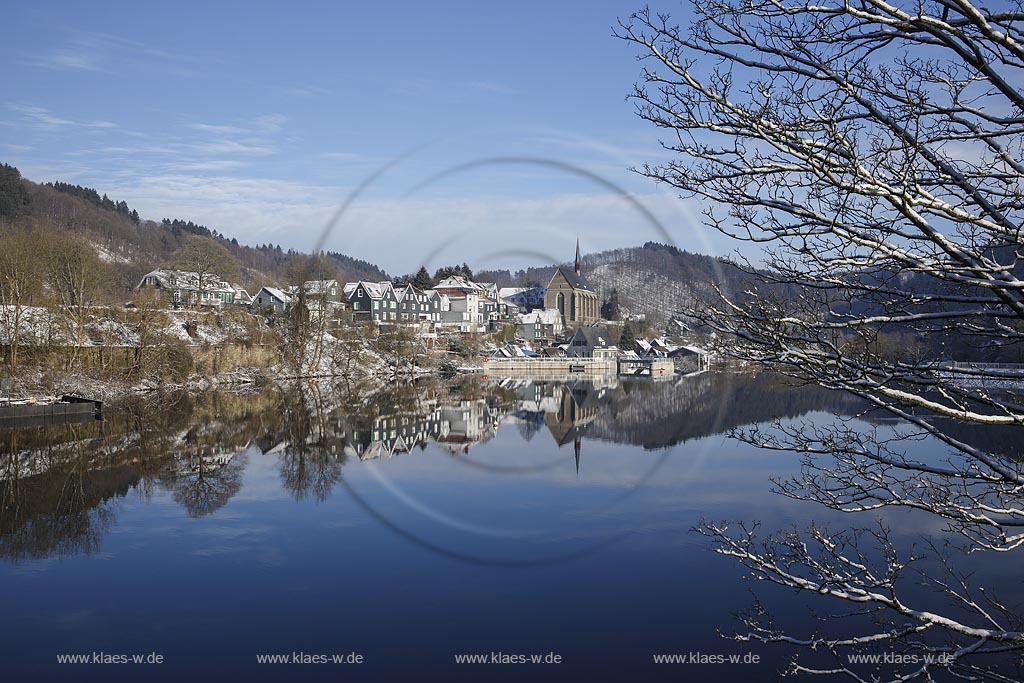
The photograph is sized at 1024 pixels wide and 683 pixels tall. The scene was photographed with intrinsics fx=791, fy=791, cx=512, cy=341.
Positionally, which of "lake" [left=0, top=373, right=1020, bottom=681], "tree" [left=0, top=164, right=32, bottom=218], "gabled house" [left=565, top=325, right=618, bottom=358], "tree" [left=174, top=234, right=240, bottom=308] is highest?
"tree" [left=0, top=164, right=32, bottom=218]

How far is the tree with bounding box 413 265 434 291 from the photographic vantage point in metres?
98.1

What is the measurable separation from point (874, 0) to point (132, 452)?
72.4ft

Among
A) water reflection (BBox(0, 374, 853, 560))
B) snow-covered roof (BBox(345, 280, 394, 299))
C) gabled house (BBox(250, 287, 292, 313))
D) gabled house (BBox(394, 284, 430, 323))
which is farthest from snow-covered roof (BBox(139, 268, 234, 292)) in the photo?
water reflection (BBox(0, 374, 853, 560))

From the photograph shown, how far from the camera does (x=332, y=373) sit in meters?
56.2

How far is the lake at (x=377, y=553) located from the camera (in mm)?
8977

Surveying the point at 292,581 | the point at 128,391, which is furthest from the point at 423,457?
the point at 128,391

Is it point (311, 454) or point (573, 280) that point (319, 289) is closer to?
point (311, 454)

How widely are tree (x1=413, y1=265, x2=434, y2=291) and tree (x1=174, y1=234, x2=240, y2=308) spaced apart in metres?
36.9

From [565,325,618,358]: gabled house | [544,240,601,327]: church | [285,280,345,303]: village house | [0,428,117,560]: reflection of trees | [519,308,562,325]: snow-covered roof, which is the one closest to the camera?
[0,428,117,560]: reflection of trees

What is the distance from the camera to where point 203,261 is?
197 ft

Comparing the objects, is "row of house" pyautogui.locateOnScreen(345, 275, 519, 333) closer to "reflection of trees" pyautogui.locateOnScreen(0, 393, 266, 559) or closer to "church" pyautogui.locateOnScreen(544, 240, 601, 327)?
"church" pyautogui.locateOnScreen(544, 240, 601, 327)

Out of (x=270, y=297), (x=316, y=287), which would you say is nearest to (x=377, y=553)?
(x=316, y=287)

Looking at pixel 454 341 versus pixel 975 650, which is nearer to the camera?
pixel 975 650

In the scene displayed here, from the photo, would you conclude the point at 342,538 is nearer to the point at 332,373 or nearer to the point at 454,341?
the point at 332,373
